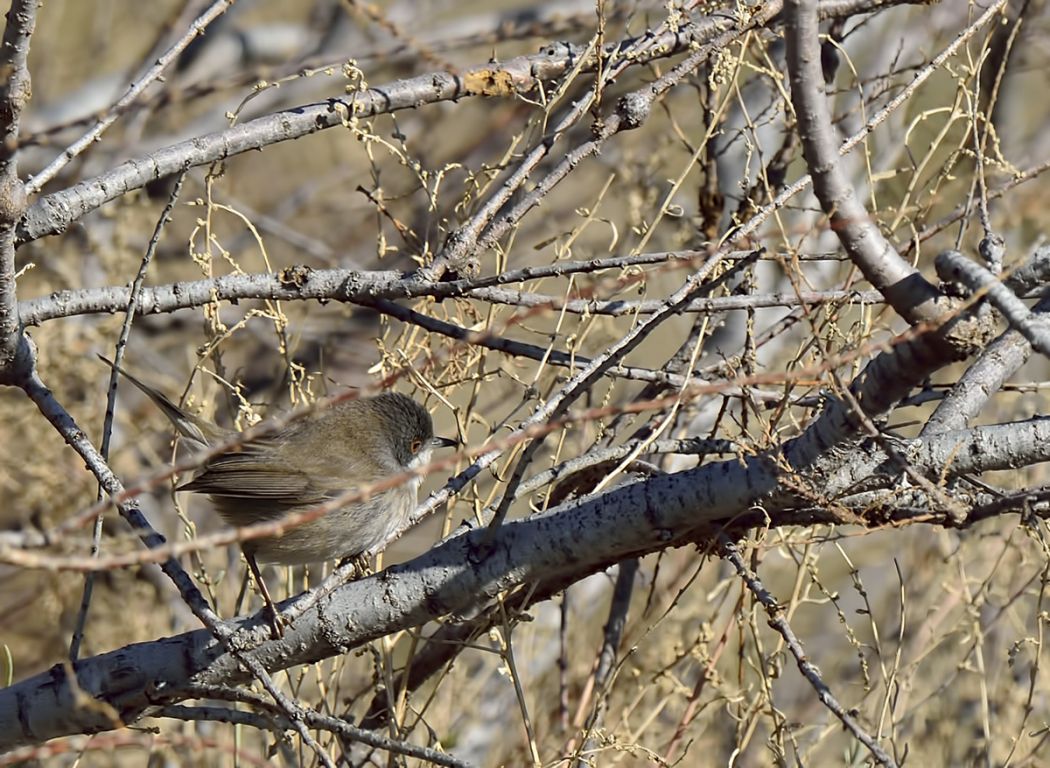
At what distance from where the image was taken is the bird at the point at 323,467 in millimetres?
3885

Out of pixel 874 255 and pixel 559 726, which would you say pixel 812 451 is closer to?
pixel 874 255

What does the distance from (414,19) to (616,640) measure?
4.81 metres

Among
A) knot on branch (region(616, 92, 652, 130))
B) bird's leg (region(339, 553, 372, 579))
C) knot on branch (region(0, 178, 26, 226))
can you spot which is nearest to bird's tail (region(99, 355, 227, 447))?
bird's leg (region(339, 553, 372, 579))

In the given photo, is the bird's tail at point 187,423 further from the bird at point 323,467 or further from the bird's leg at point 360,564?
the bird's leg at point 360,564

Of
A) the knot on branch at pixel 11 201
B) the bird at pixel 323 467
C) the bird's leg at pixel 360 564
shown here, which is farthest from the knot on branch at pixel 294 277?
the bird at pixel 323 467

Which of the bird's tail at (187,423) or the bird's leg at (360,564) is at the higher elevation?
the bird's tail at (187,423)

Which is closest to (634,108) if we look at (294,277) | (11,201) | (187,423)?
(294,277)

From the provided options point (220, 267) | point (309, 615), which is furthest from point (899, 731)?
point (220, 267)

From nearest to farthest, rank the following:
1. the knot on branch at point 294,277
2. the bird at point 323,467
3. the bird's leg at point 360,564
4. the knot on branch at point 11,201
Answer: the knot on branch at point 11,201, the knot on branch at point 294,277, the bird's leg at point 360,564, the bird at point 323,467

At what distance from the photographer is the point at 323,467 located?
172 inches

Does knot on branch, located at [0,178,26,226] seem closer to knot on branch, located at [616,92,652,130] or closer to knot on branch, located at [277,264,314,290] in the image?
knot on branch, located at [277,264,314,290]

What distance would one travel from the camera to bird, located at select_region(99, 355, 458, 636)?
12.7ft

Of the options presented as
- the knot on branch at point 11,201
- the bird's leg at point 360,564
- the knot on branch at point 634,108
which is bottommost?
the bird's leg at point 360,564

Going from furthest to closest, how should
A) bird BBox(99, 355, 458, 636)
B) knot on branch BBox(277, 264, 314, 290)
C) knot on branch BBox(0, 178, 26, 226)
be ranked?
1. bird BBox(99, 355, 458, 636)
2. knot on branch BBox(277, 264, 314, 290)
3. knot on branch BBox(0, 178, 26, 226)
